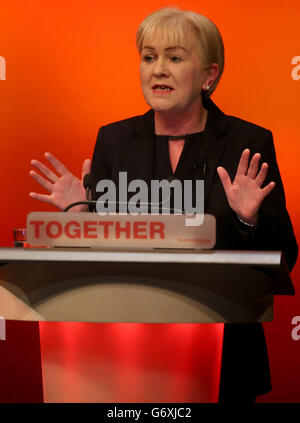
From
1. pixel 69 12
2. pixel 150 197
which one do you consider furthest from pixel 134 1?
pixel 150 197

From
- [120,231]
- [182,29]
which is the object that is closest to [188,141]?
[182,29]

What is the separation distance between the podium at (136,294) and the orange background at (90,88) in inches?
71.0

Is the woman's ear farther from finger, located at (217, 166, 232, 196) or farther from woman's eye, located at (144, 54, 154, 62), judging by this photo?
finger, located at (217, 166, 232, 196)

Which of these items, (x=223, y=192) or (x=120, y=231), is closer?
(x=120, y=231)

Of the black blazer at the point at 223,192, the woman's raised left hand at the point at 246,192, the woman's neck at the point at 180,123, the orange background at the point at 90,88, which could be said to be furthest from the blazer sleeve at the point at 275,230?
the orange background at the point at 90,88

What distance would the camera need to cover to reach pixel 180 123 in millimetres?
2295

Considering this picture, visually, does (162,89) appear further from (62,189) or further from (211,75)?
(62,189)

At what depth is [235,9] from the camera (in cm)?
310

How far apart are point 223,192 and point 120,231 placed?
0.80 m

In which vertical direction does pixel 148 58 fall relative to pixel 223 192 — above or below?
above

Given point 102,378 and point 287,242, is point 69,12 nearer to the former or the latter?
point 287,242

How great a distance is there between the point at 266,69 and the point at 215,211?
122 centimetres

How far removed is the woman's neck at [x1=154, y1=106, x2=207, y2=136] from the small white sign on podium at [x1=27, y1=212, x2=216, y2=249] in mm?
967

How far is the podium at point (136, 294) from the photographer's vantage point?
1327 mm
